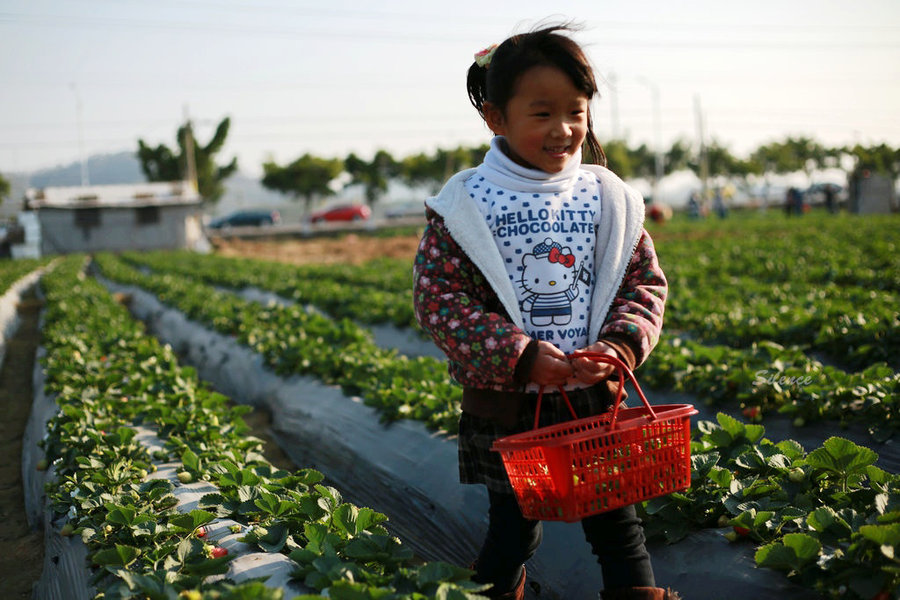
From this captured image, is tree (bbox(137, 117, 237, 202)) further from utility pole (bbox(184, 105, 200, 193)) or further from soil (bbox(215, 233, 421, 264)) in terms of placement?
soil (bbox(215, 233, 421, 264))

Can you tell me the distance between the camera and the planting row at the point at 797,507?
1984mm

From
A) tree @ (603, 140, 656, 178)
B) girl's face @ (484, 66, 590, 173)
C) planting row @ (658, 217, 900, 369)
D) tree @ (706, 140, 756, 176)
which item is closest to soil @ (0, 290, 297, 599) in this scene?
girl's face @ (484, 66, 590, 173)

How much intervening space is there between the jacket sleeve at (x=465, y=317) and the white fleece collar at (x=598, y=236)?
0.05m

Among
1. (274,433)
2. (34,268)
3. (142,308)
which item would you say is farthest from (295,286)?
(34,268)

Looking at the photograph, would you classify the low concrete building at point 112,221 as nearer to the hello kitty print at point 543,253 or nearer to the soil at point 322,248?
the soil at point 322,248

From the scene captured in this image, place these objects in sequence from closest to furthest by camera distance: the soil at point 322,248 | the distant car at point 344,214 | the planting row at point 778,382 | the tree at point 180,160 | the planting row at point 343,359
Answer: the planting row at point 778,382 → the planting row at point 343,359 → the soil at point 322,248 → the tree at point 180,160 → the distant car at point 344,214

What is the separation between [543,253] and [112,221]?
3459 centimetres

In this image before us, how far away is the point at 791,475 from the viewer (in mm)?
2586

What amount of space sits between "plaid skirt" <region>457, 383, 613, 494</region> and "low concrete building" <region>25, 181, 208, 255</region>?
108 ft

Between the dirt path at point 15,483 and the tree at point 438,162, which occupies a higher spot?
the tree at point 438,162

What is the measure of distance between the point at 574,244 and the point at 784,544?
102 centimetres

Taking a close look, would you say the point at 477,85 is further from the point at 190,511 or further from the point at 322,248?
the point at 322,248

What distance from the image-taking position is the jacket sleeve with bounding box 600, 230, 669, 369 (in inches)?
80.8

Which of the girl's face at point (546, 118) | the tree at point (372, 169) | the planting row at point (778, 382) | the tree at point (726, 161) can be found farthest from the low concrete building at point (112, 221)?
the tree at point (726, 161)
